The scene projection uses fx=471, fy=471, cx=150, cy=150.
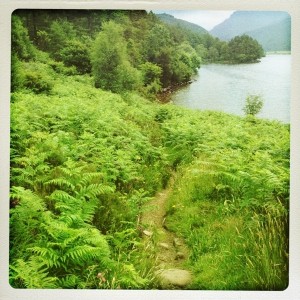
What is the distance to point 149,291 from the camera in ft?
11.8

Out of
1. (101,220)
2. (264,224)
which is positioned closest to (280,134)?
(264,224)

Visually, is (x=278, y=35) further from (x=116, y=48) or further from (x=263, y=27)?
(x=116, y=48)

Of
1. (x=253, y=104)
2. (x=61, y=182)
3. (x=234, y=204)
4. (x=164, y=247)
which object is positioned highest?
(x=253, y=104)

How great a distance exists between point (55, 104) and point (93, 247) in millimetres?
1182

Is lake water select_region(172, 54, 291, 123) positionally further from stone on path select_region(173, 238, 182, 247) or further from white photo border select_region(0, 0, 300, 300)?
stone on path select_region(173, 238, 182, 247)

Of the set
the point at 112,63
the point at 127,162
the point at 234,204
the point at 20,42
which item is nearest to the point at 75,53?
the point at 112,63

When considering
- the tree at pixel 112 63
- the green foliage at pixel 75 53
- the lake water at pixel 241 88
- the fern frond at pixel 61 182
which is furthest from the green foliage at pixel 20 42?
the lake water at pixel 241 88

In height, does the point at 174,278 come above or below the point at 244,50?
below

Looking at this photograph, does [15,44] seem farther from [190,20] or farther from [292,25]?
[292,25]

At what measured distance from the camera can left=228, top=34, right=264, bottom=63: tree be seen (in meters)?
3.76

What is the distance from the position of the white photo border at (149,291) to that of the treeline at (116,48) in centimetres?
6

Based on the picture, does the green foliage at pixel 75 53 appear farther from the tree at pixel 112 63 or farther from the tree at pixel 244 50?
the tree at pixel 244 50

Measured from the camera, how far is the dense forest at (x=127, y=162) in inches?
141

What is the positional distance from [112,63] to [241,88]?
1.05 metres
